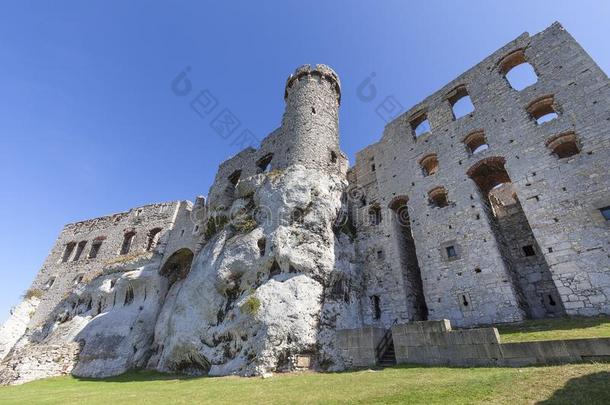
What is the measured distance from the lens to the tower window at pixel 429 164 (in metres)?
18.4

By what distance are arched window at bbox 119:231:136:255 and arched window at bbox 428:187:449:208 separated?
26.0m

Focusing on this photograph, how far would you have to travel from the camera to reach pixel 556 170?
13.0 meters

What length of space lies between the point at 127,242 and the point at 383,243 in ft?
80.5

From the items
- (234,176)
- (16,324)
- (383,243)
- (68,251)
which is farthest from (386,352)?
(68,251)

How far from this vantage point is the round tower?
20.7 meters

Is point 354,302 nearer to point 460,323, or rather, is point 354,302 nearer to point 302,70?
point 460,323

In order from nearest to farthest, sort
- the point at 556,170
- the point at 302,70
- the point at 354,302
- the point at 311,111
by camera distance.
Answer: the point at 556,170 < the point at 354,302 < the point at 311,111 < the point at 302,70

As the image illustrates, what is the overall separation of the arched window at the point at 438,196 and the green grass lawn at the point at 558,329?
756 centimetres

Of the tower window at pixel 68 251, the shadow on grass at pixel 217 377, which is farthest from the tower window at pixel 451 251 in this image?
the tower window at pixel 68 251

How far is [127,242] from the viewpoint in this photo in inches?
1135

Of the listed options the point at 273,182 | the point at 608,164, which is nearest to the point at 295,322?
the point at 273,182

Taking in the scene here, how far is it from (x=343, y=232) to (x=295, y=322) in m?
6.81

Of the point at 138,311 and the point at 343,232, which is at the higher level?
the point at 343,232

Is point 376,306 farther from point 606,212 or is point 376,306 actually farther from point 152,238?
point 152,238
